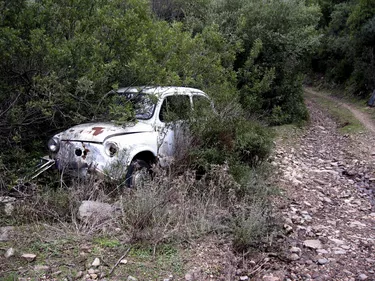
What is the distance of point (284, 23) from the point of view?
13.6 m

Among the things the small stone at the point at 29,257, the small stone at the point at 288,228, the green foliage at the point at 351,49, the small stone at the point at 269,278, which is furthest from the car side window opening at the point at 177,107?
the green foliage at the point at 351,49

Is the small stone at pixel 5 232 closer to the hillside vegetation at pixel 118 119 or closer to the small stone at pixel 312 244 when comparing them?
the hillside vegetation at pixel 118 119

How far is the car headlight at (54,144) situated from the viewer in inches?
221

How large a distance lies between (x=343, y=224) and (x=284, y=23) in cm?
1002

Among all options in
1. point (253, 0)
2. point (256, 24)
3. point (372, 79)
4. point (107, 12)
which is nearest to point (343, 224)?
point (107, 12)

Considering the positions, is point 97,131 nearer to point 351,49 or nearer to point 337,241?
point 337,241

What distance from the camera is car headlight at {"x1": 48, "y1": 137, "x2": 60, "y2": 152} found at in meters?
5.62

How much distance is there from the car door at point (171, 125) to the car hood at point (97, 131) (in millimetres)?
392

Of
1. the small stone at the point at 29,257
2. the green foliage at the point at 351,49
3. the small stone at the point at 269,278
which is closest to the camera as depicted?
the small stone at the point at 29,257

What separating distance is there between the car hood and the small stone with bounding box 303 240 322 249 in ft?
9.87

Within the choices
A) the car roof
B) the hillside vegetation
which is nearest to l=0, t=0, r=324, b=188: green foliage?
the hillside vegetation

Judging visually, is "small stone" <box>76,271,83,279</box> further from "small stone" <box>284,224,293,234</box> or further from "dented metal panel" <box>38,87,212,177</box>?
"small stone" <box>284,224,293,234</box>

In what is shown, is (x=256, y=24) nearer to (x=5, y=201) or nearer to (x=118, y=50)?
(x=118, y=50)

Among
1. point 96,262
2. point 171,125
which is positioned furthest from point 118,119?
A: point 96,262
